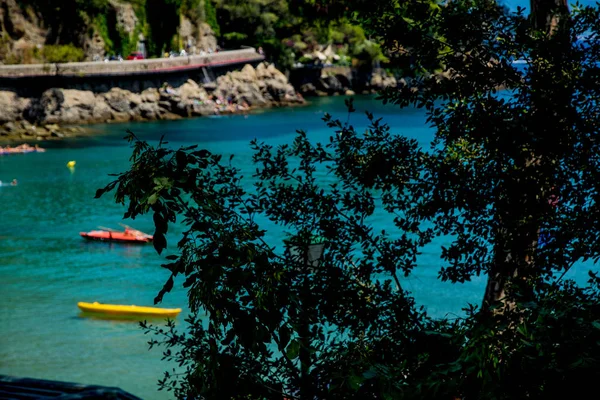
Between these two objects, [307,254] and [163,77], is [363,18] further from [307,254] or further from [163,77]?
[163,77]

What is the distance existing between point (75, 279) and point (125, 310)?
305 cm

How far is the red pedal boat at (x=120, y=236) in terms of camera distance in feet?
68.3

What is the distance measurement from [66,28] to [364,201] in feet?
140

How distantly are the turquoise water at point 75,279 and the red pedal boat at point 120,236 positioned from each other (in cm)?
23

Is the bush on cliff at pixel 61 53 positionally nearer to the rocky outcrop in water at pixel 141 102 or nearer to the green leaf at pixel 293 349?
the rocky outcrop in water at pixel 141 102

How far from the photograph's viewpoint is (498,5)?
17.7ft

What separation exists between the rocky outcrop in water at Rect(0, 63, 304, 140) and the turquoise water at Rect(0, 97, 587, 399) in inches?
250

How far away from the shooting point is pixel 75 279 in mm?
18109

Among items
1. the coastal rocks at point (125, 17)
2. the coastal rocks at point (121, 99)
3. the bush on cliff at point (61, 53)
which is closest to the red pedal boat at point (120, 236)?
the coastal rocks at point (121, 99)

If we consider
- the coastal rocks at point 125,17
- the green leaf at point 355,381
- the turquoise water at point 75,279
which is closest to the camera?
the green leaf at point 355,381

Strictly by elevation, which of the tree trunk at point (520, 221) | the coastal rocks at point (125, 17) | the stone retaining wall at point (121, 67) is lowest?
the tree trunk at point (520, 221)

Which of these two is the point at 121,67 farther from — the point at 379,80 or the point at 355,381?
the point at 355,381

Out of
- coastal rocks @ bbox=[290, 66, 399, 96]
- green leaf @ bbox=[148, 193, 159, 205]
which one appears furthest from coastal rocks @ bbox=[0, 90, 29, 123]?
green leaf @ bbox=[148, 193, 159, 205]

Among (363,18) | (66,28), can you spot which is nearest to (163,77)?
(66,28)
